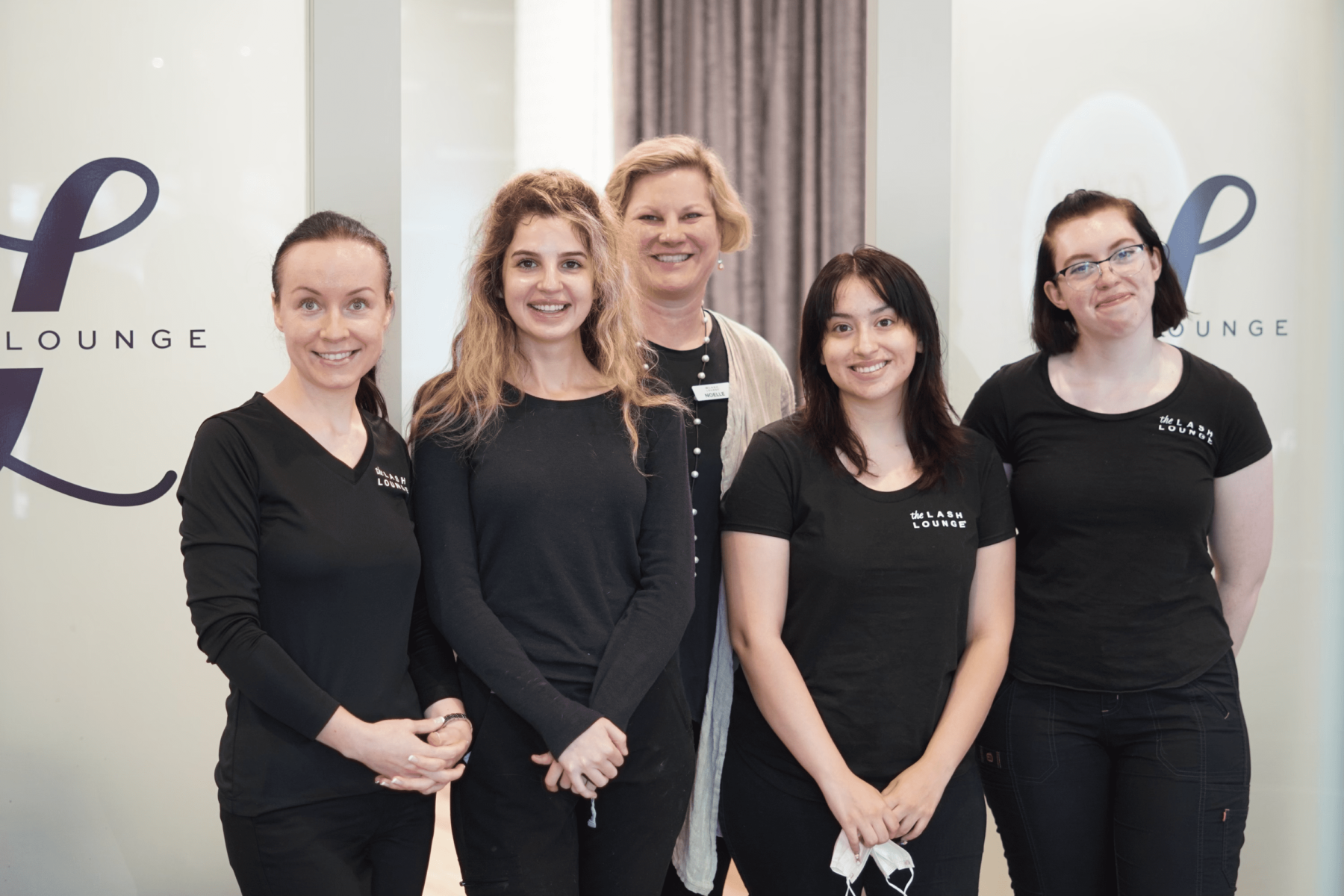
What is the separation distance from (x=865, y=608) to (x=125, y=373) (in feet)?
5.43

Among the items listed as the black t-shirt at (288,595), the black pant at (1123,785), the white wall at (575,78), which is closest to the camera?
the black t-shirt at (288,595)

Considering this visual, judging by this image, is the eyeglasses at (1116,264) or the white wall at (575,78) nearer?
the eyeglasses at (1116,264)

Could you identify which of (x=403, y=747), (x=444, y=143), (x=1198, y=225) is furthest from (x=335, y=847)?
(x=444, y=143)

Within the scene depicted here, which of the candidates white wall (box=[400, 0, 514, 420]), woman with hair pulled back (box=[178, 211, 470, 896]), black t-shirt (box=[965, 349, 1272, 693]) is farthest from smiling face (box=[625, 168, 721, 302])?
white wall (box=[400, 0, 514, 420])

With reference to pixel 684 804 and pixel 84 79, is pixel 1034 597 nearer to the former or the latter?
pixel 684 804

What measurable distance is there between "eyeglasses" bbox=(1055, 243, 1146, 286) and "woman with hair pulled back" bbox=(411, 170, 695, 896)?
0.79 meters

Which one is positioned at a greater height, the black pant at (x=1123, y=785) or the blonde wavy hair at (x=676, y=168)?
the blonde wavy hair at (x=676, y=168)

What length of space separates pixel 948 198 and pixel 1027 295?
0.31m

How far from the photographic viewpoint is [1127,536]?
1850mm

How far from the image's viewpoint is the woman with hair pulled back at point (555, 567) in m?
1.57

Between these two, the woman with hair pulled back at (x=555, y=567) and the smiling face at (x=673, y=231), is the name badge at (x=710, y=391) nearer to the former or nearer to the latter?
the smiling face at (x=673, y=231)

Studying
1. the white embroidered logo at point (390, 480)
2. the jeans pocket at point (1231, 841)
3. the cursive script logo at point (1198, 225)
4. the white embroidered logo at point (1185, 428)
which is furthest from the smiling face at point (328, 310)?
the cursive script logo at point (1198, 225)

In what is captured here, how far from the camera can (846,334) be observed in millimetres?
1830

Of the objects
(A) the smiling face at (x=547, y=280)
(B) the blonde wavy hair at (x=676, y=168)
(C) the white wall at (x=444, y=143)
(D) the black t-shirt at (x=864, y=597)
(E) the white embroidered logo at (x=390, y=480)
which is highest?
(C) the white wall at (x=444, y=143)
